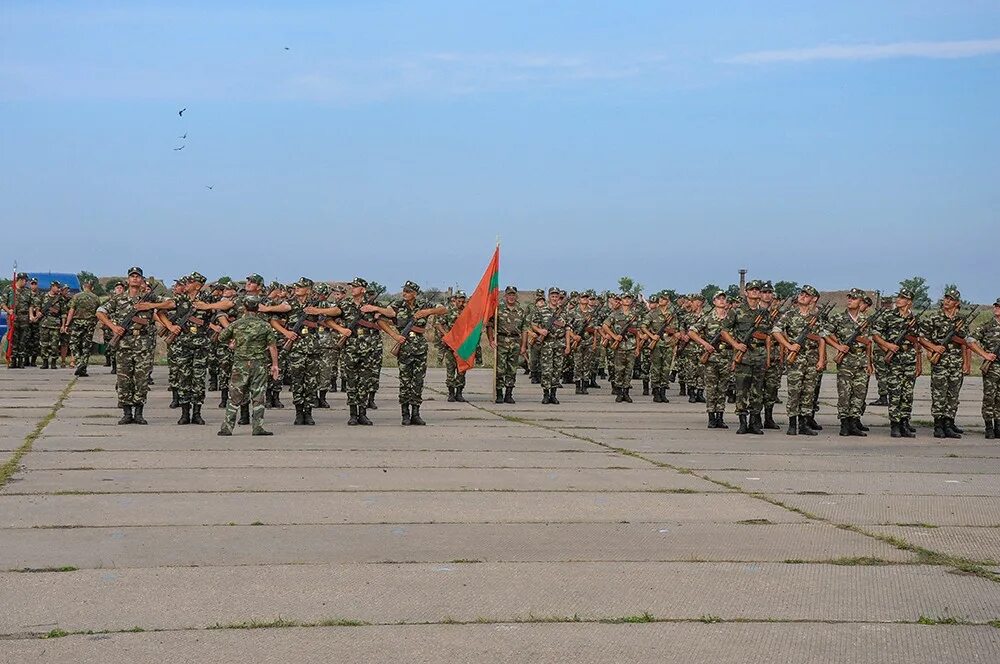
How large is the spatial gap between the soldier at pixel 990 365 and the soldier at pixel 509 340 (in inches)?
321

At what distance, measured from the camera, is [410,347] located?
17781mm

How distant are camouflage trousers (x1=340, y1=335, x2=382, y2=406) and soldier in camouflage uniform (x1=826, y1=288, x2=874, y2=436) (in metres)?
6.58

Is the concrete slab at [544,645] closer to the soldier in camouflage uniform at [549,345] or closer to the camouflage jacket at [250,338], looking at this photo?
the camouflage jacket at [250,338]

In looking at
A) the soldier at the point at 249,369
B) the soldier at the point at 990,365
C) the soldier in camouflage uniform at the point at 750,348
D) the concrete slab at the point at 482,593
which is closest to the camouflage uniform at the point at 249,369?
the soldier at the point at 249,369

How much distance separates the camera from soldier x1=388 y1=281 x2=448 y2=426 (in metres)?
17.7

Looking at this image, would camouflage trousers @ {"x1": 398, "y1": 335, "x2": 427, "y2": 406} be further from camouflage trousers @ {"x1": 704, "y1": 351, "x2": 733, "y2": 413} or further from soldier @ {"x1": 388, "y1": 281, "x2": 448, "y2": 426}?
camouflage trousers @ {"x1": 704, "y1": 351, "x2": 733, "y2": 413}

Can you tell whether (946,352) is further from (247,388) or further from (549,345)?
(247,388)

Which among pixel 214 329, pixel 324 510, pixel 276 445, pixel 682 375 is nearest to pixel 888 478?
pixel 324 510

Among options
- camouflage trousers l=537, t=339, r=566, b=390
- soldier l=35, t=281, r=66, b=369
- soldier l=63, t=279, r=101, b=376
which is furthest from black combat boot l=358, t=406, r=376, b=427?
soldier l=35, t=281, r=66, b=369

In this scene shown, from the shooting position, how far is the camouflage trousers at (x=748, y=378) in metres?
17.4

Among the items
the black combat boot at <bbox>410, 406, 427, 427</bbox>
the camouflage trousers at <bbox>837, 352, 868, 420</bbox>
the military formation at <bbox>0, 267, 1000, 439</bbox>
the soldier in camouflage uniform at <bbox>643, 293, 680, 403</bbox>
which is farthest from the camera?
the soldier in camouflage uniform at <bbox>643, 293, 680, 403</bbox>

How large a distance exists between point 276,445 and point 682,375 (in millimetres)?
12856

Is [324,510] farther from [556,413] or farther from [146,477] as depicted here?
[556,413]

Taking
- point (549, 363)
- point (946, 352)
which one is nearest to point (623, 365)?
point (549, 363)
